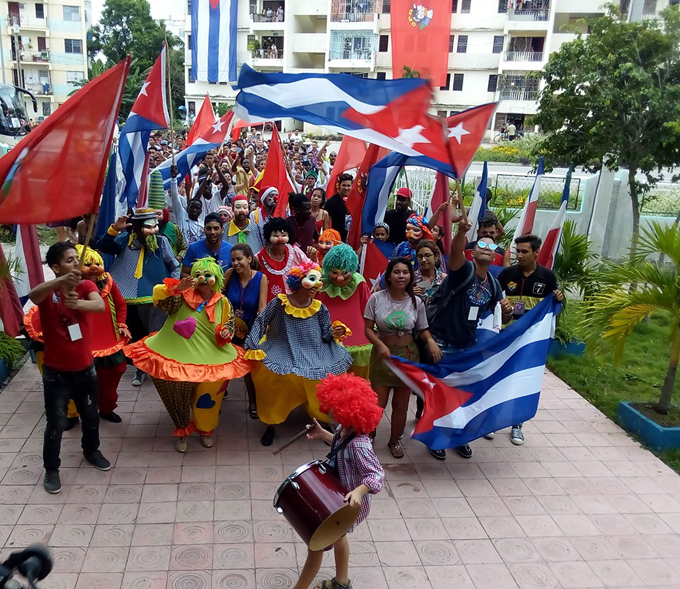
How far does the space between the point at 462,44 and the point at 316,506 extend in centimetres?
4294

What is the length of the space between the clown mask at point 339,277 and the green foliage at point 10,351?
3.69 m

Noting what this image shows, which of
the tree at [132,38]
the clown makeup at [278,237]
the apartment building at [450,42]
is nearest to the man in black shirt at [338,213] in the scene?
the clown makeup at [278,237]

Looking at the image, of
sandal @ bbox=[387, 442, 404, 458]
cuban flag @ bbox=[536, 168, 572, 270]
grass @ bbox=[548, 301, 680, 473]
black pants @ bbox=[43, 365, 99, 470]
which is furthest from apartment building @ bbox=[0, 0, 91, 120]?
sandal @ bbox=[387, 442, 404, 458]

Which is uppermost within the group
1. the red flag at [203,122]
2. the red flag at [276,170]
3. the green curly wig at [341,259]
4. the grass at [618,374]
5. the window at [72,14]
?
the window at [72,14]

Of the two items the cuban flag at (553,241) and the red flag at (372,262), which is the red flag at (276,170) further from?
the cuban flag at (553,241)

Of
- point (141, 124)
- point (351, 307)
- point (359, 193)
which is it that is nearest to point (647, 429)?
point (351, 307)

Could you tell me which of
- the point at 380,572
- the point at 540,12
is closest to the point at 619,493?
the point at 380,572

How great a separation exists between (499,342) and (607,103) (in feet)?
19.5

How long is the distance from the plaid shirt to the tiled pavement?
928 millimetres

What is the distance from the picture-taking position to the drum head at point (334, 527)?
320 cm

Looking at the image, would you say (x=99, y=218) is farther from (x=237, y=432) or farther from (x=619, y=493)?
(x=619, y=493)

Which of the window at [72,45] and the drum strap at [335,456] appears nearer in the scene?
the drum strap at [335,456]

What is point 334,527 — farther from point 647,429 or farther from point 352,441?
point 647,429

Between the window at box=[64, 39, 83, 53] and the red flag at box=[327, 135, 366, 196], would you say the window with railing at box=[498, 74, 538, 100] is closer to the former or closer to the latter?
the red flag at box=[327, 135, 366, 196]
